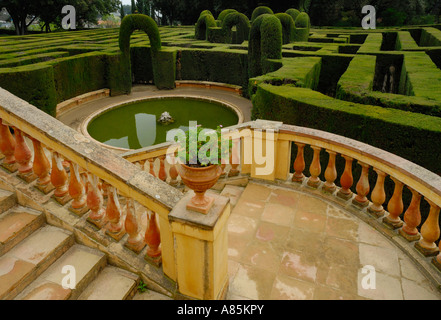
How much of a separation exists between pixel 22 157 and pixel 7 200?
53cm

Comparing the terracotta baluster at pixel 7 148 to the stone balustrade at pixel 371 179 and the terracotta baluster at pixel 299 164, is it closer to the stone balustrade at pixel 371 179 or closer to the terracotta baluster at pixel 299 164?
the stone balustrade at pixel 371 179

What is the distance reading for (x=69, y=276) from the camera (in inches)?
119

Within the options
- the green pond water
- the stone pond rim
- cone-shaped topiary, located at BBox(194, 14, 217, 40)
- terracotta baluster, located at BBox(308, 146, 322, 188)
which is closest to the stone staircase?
terracotta baluster, located at BBox(308, 146, 322, 188)

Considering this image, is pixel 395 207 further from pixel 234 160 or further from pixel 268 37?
pixel 268 37

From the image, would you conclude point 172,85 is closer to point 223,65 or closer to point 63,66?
point 223,65

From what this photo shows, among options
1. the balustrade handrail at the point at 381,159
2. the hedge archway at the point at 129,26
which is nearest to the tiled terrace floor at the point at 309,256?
the balustrade handrail at the point at 381,159

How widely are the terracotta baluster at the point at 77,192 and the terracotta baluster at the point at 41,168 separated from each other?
1.44ft

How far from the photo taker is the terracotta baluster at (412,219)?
351 cm

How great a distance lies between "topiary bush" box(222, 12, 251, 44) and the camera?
869 inches

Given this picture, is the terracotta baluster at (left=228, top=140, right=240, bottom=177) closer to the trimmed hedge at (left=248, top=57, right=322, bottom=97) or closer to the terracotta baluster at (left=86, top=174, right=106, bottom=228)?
the terracotta baluster at (left=86, top=174, right=106, bottom=228)

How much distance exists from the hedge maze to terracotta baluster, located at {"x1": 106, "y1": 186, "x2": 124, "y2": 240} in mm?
4784

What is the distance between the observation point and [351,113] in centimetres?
596

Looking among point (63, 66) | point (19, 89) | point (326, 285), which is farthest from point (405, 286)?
point (63, 66)

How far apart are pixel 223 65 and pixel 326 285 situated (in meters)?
16.7
